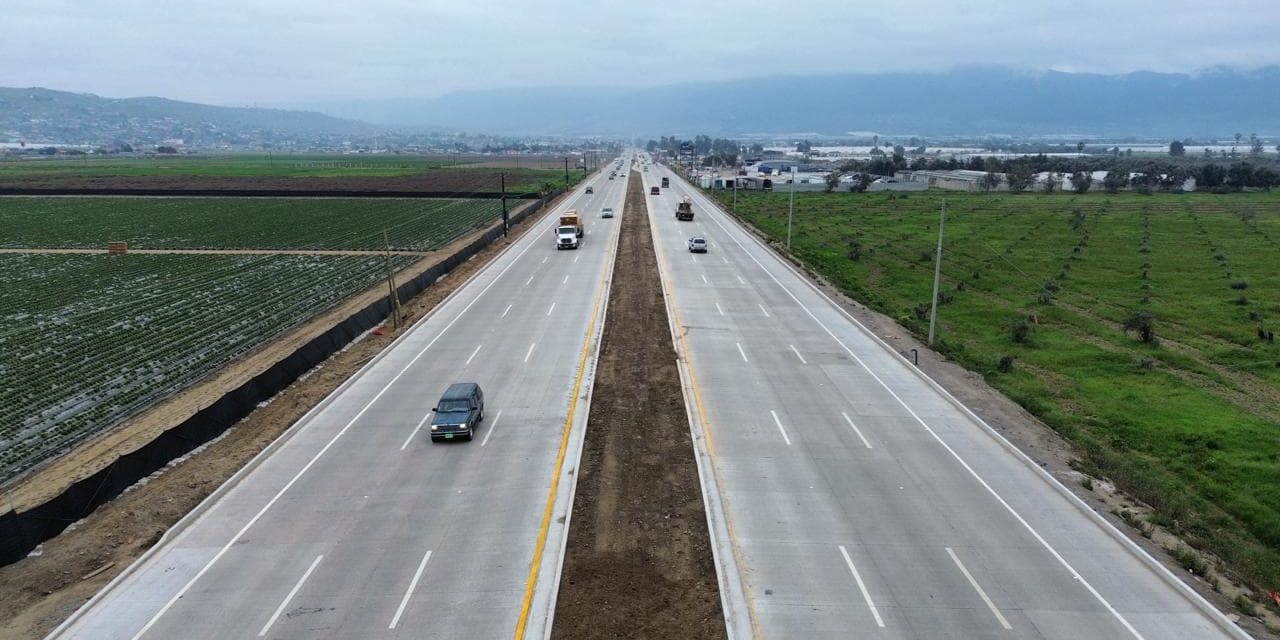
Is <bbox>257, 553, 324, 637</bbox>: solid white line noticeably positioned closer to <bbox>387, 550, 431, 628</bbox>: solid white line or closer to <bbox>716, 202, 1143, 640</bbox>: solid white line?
<bbox>387, 550, 431, 628</bbox>: solid white line

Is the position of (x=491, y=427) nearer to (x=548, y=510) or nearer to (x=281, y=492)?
(x=548, y=510)

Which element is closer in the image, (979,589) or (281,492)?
(979,589)

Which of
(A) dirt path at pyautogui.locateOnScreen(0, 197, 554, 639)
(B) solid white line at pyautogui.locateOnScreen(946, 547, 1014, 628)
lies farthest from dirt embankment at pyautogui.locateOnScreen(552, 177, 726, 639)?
(A) dirt path at pyautogui.locateOnScreen(0, 197, 554, 639)

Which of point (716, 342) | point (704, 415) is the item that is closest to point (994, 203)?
point (716, 342)

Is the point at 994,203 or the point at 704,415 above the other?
the point at 994,203

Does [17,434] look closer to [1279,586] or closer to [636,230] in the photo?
[1279,586]

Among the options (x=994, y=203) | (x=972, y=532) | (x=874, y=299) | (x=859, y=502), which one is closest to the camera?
(x=972, y=532)

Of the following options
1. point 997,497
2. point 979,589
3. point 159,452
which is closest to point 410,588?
point 159,452
